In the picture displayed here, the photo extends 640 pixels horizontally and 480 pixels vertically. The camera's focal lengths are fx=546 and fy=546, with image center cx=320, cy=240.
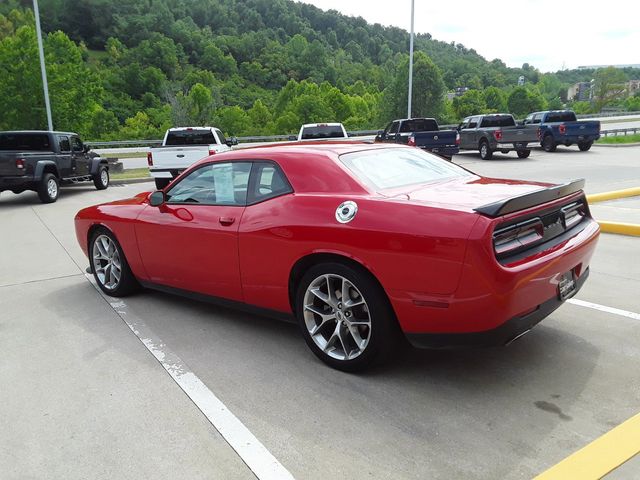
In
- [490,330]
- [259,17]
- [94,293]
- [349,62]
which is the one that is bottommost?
[94,293]

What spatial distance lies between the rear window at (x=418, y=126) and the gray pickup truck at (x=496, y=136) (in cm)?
225

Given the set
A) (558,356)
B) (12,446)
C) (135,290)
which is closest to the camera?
(12,446)

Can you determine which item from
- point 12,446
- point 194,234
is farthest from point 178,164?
point 12,446

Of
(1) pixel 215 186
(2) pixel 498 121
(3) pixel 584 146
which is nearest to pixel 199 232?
(1) pixel 215 186

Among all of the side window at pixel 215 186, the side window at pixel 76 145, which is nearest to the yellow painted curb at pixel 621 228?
the side window at pixel 215 186

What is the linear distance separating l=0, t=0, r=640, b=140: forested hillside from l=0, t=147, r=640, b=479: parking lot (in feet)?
160

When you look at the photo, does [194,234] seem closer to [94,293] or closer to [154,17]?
[94,293]

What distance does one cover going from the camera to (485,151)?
75.1 ft

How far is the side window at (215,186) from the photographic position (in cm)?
448

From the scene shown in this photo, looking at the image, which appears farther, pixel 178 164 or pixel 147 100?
pixel 147 100

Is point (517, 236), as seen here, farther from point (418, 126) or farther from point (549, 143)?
point (549, 143)

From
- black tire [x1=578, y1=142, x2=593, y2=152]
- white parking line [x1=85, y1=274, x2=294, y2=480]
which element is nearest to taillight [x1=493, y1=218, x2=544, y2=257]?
white parking line [x1=85, y1=274, x2=294, y2=480]

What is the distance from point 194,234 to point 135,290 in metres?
1.45

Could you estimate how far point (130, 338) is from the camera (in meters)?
4.53
